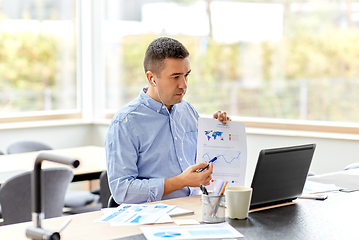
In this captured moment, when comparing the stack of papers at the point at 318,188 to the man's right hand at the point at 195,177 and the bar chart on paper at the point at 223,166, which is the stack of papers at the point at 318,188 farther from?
the man's right hand at the point at 195,177

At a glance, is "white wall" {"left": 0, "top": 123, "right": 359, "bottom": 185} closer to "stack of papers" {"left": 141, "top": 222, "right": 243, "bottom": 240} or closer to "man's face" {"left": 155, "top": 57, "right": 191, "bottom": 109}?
"man's face" {"left": 155, "top": 57, "right": 191, "bottom": 109}

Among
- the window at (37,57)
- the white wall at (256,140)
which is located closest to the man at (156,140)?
the white wall at (256,140)

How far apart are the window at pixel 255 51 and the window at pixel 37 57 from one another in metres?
0.51

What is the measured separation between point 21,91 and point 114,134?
3.67 m

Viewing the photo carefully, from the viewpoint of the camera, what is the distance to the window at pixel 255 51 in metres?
4.11

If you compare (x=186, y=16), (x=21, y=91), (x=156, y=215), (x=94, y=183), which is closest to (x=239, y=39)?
(x=186, y=16)

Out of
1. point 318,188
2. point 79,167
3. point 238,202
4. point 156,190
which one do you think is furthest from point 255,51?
point 238,202

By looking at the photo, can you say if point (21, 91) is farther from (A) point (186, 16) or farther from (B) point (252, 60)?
(B) point (252, 60)

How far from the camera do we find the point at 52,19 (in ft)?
17.9

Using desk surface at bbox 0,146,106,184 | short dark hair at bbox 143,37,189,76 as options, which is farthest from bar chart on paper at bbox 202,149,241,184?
desk surface at bbox 0,146,106,184

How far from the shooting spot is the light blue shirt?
183 centimetres

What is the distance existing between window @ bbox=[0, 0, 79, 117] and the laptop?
4.11 meters

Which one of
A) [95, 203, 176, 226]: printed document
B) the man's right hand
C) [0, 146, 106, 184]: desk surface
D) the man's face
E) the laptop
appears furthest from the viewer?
[0, 146, 106, 184]: desk surface

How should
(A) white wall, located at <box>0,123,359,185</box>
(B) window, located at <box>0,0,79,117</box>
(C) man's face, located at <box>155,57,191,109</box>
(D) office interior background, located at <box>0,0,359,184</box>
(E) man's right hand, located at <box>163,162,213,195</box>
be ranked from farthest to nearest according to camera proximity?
(B) window, located at <box>0,0,79,117</box>, (D) office interior background, located at <box>0,0,359,184</box>, (A) white wall, located at <box>0,123,359,185</box>, (C) man's face, located at <box>155,57,191,109</box>, (E) man's right hand, located at <box>163,162,213,195</box>
